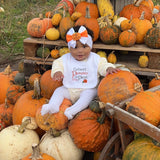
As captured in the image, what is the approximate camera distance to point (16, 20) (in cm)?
757

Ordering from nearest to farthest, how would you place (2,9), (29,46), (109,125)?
(109,125)
(29,46)
(2,9)

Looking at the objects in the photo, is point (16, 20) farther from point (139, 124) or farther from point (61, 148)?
point (139, 124)

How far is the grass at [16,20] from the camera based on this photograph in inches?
236

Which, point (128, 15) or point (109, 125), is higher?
point (128, 15)

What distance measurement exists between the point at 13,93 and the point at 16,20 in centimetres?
489

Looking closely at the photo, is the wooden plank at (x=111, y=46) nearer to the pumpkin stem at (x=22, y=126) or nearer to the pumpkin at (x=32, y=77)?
the pumpkin at (x=32, y=77)

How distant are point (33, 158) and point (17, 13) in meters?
6.99

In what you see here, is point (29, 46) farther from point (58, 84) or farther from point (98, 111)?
point (98, 111)

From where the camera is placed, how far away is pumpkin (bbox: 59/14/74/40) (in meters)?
3.31

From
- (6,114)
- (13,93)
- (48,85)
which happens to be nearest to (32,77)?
(13,93)

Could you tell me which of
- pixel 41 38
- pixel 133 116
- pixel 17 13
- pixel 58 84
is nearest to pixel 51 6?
pixel 17 13

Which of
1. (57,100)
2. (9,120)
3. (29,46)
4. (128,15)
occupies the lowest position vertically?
(9,120)

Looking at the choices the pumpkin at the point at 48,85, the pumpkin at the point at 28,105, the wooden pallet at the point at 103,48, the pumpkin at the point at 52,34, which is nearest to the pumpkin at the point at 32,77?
the wooden pallet at the point at 103,48

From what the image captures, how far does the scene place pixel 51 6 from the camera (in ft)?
28.3
